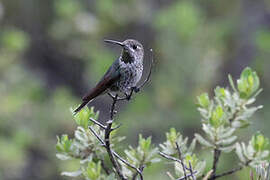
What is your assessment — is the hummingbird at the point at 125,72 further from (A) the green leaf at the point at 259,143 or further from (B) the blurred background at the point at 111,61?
(B) the blurred background at the point at 111,61

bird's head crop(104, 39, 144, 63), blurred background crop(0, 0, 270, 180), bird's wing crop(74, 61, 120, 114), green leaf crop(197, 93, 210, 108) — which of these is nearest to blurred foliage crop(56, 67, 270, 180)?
green leaf crop(197, 93, 210, 108)

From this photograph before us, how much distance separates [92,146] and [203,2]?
355 inches

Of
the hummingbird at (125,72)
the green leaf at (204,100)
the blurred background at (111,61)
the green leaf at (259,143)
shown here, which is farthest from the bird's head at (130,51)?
the blurred background at (111,61)

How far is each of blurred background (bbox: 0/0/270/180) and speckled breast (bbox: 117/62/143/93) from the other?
14.4 feet

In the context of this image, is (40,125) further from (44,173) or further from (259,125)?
(259,125)

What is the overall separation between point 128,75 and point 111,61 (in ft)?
20.0

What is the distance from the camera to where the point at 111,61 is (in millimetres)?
8891

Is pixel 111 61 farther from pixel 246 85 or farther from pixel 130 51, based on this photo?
pixel 246 85

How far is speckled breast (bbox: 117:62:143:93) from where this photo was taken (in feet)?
9.25

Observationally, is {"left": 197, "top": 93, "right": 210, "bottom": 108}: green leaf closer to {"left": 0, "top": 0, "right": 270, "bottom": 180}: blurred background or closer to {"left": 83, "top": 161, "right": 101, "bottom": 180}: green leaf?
{"left": 83, "top": 161, "right": 101, "bottom": 180}: green leaf

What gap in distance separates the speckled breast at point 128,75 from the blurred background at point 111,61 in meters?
4.39

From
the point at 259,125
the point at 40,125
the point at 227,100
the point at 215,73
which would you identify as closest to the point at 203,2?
the point at 215,73

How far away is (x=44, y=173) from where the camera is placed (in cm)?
857

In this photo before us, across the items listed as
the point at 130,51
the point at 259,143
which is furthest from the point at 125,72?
the point at 259,143
